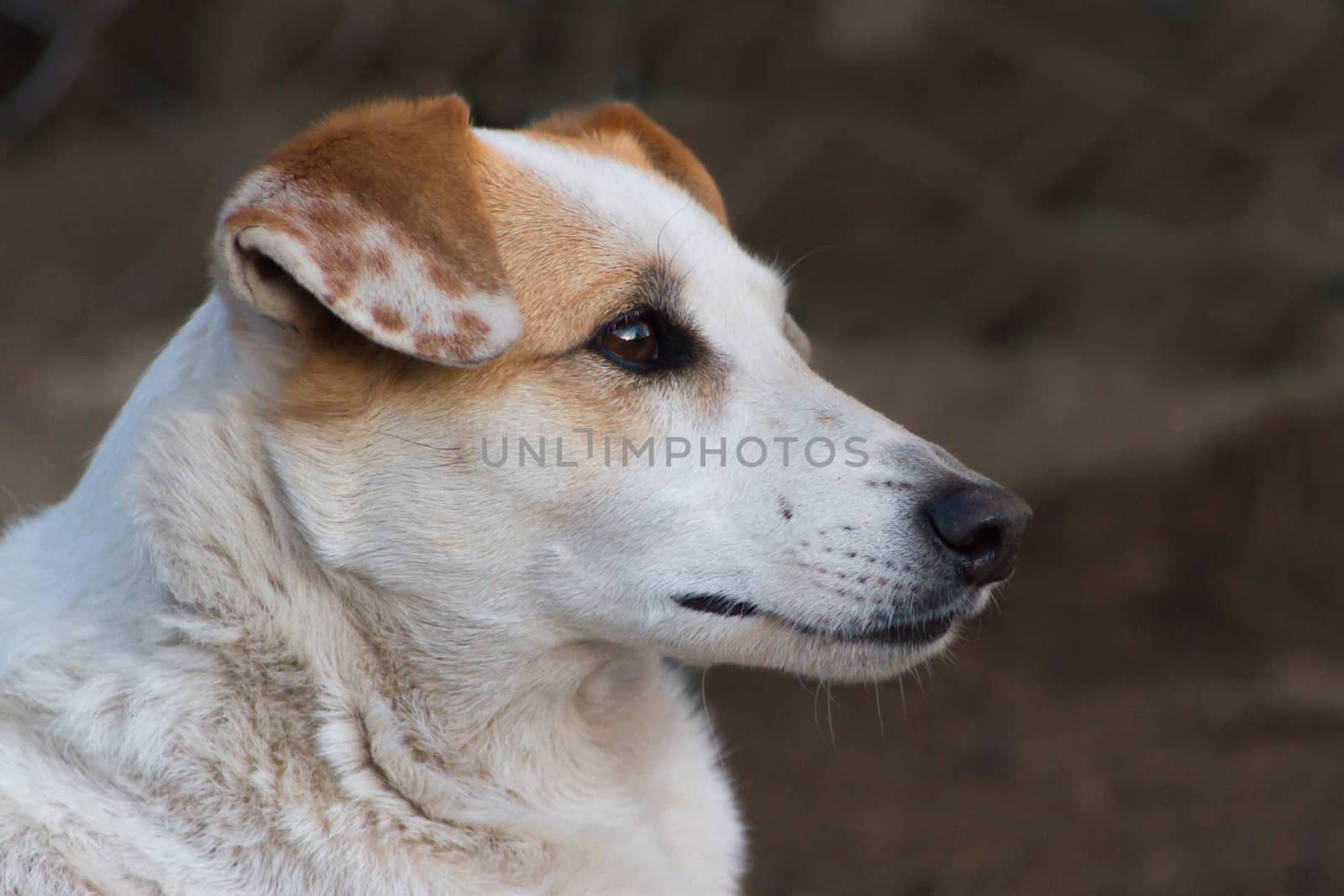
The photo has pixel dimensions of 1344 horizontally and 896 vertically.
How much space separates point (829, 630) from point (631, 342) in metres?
0.54

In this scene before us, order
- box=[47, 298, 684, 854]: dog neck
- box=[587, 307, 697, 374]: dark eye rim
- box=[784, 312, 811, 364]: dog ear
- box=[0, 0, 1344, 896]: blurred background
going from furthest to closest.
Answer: box=[0, 0, 1344, 896]: blurred background → box=[784, 312, 811, 364]: dog ear → box=[587, 307, 697, 374]: dark eye rim → box=[47, 298, 684, 854]: dog neck

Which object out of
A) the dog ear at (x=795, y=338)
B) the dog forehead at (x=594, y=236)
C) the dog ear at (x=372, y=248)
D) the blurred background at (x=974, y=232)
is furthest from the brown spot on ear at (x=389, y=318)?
the blurred background at (x=974, y=232)

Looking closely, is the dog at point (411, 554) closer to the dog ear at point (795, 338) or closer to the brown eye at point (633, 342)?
the brown eye at point (633, 342)

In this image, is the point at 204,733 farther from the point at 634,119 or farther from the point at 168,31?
the point at 168,31

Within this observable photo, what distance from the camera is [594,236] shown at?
2.32 m

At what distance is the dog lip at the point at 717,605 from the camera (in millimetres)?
2148

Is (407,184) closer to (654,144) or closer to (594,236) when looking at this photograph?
(594,236)

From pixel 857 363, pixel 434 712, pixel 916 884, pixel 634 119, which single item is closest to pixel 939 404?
pixel 857 363

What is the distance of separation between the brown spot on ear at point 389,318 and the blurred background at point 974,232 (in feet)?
9.17

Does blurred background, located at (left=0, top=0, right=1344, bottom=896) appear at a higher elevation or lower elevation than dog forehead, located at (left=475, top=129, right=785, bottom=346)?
lower

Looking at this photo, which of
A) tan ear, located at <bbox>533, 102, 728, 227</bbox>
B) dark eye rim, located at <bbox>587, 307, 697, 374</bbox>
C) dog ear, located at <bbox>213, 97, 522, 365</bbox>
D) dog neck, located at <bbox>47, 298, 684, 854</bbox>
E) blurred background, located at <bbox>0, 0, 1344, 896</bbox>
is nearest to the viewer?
dog ear, located at <bbox>213, 97, 522, 365</bbox>

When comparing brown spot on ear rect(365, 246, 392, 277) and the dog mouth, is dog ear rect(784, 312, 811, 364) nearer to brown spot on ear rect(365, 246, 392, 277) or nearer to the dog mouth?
the dog mouth

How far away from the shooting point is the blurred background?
16.3ft

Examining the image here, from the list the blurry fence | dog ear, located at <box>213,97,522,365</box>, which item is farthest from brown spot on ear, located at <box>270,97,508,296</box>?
the blurry fence
